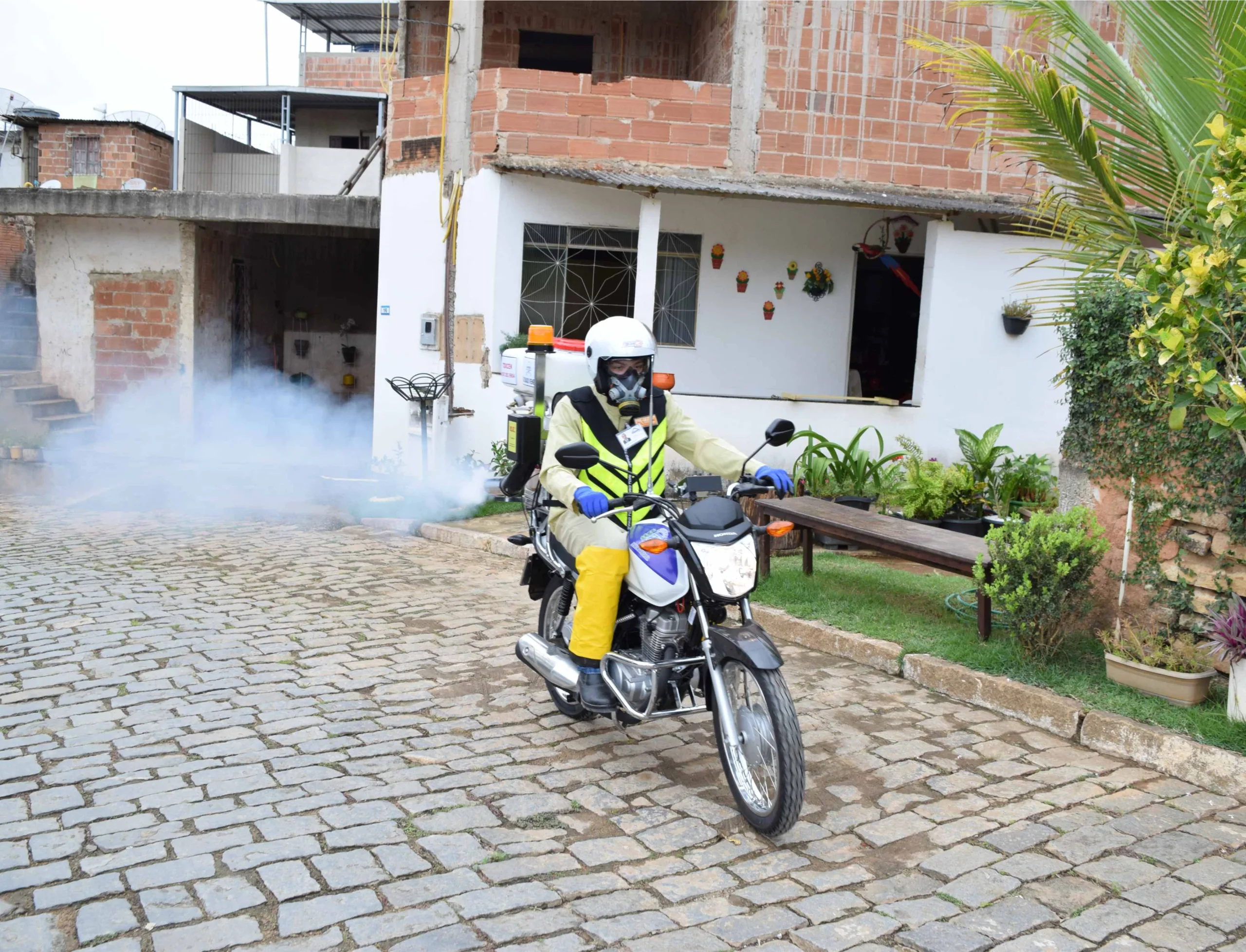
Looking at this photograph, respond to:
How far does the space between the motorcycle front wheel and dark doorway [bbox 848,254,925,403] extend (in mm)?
11237

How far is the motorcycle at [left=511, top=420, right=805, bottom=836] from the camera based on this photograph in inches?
152

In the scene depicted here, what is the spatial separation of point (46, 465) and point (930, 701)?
12.0 m

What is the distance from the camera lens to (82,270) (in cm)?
1591

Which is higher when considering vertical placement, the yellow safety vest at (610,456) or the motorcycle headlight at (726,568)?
the yellow safety vest at (610,456)

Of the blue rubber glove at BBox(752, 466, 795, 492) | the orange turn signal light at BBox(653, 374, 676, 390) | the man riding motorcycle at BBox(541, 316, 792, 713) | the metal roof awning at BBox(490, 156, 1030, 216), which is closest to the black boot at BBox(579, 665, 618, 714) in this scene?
the man riding motorcycle at BBox(541, 316, 792, 713)

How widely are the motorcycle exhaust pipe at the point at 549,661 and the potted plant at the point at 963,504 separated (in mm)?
5233

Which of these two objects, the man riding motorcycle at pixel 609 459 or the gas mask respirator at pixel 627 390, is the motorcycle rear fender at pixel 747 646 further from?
the gas mask respirator at pixel 627 390

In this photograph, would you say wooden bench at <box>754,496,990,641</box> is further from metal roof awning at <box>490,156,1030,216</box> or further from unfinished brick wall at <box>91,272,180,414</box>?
unfinished brick wall at <box>91,272,180,414</box>

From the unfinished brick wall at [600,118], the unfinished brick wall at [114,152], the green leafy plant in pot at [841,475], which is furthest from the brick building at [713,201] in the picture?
the unfinished brick wall at [114,152]

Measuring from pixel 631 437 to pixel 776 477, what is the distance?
70cm

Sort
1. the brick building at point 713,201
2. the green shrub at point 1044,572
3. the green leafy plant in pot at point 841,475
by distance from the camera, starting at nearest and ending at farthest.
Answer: the green shrub at point 1044,572
the green leafy plant in pot at point 841,475
the brick building at point 713,201

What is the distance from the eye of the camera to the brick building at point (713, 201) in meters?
12.3

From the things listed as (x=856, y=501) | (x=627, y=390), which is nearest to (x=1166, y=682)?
(x=627, y=390)

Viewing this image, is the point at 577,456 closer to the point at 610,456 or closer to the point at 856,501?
the point at 610,456
